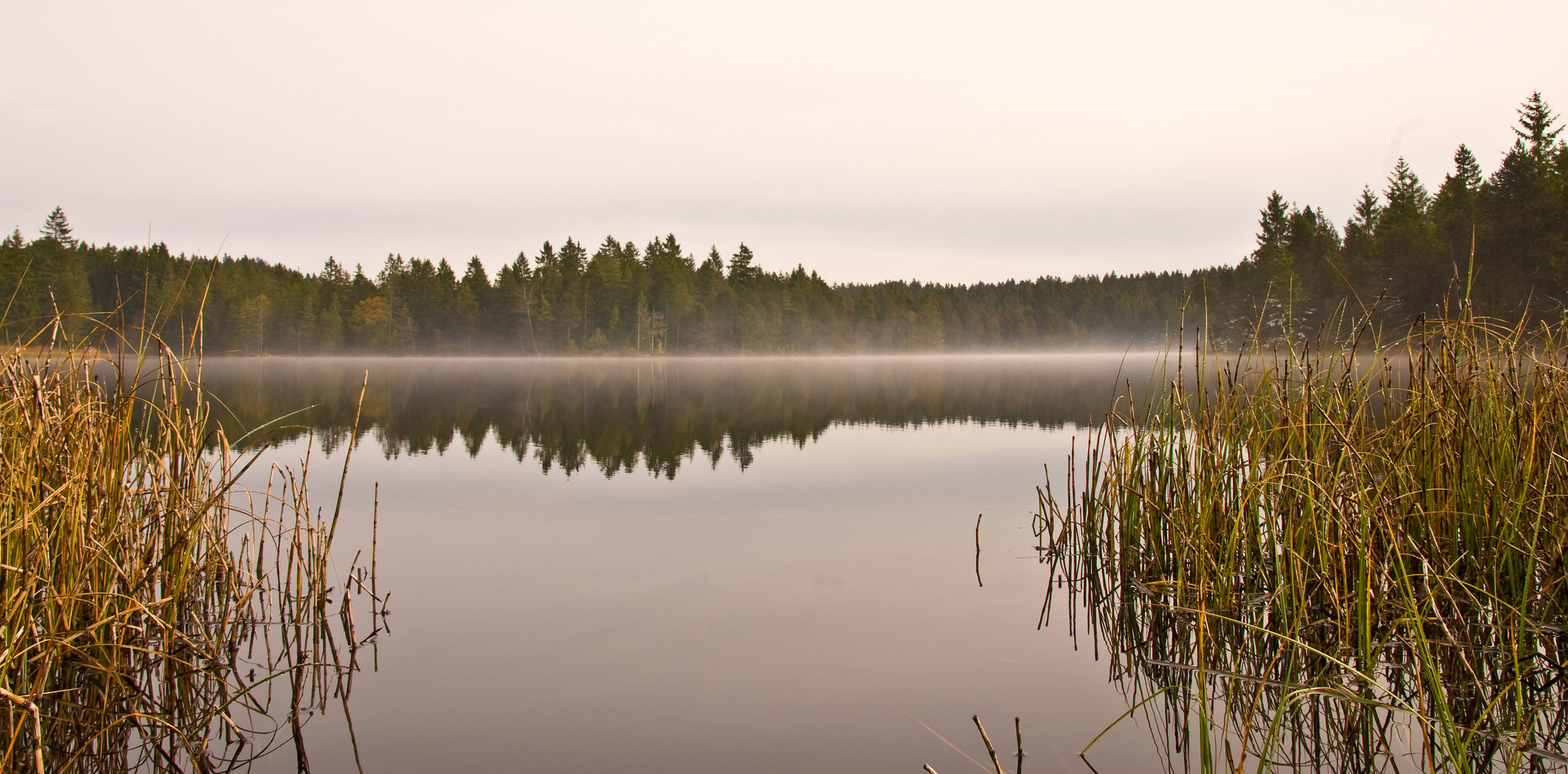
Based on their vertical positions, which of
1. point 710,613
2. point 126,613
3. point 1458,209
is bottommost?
point 710,613

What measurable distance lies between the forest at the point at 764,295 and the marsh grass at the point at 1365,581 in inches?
1203

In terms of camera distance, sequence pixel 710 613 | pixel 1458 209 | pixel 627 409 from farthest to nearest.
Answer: pixel 1458 209, pixel 627 409, pixel 710 613

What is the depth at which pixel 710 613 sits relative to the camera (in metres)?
5.05

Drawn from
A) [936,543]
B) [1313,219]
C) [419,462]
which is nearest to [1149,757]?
[936,543]

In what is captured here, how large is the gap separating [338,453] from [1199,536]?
11.5 metres

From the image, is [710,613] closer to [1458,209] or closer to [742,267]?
[1458,209]

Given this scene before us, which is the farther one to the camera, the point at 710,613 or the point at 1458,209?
the point at 1458,209

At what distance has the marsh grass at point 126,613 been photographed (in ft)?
9.59

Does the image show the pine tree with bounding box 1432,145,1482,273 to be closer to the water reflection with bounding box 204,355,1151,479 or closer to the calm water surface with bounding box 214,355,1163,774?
the water reflection with bounding box 204,355,1151,479

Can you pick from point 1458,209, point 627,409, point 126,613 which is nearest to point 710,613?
point 126,613

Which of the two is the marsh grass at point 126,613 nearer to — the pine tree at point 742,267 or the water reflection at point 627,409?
the water reflection at point 627,409

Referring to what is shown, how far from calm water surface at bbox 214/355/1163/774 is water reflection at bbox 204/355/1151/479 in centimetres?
26

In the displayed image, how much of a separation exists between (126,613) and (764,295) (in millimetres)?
74116

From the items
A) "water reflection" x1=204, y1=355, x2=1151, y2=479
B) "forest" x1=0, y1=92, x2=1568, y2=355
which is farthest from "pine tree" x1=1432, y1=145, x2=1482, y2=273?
"water reflection" x1=204, y1=355, x2=1151, y2=479
